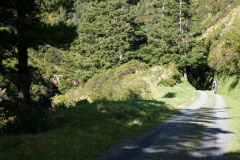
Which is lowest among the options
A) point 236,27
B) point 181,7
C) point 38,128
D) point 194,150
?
point 194,150

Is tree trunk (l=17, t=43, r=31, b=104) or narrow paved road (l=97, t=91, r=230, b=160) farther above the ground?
tree trunk (l=17, t=43, r=31, b=104)

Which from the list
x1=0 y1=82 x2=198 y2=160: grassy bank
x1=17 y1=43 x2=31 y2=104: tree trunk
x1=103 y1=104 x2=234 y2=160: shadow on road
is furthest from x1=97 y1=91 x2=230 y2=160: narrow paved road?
x1=17 y1=43 x2=31 y2=104: tree trunk

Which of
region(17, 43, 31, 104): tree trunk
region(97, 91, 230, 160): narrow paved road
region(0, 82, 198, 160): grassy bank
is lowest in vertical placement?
region(97, 91, 230, 160): narrow paved road

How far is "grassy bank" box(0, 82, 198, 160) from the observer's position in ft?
20.2

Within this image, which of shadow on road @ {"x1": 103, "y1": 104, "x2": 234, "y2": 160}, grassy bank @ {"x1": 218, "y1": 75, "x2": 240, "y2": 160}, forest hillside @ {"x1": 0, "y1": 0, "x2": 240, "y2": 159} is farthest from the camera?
forest hillside @ {"x1": 0, "y1": 0, "x2": 240, "y2": 159}

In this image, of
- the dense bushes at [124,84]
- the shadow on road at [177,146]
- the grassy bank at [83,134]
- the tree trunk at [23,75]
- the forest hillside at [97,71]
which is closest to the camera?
the grassy bank at [83,134]

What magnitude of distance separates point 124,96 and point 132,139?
13.0 meters

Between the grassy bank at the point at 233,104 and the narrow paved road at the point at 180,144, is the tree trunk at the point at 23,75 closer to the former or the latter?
the narrow paved road at the point at 180,144

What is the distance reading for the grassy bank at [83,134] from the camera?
617 cm

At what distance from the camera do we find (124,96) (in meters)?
21.3

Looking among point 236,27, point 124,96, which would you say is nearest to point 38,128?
point 124,96

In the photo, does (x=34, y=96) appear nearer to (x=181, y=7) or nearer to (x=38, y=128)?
(x=38, y=128)

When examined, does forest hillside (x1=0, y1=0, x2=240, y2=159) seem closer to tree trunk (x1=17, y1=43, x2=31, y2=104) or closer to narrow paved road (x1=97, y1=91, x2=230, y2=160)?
tree trunk (x1=17, y1=43, x2=31, y2=104)

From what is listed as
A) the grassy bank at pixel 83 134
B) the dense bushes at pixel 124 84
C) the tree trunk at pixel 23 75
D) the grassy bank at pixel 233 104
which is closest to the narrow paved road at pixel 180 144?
the grassy bank at pixel 233 104
